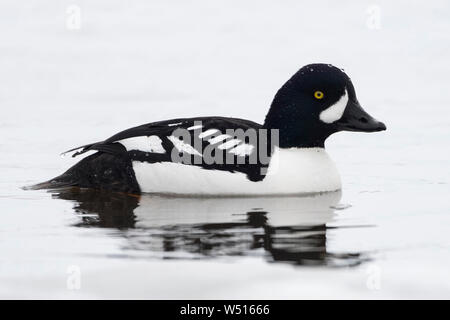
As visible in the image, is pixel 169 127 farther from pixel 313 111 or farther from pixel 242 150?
pixel 313 111

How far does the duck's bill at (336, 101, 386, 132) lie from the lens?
1041 centimetres

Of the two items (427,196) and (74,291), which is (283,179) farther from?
(74,291)

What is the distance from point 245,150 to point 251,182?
0.30 meters

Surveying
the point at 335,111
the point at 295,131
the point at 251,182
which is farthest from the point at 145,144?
the point at 335,111

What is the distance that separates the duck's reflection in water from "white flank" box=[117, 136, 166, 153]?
46cm

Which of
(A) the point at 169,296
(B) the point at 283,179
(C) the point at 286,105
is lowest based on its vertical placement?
(A) the point at 169,296

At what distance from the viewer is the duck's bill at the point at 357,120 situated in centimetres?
1041

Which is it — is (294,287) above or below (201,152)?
below

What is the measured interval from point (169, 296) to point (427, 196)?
423cm

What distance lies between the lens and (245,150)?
397 inches

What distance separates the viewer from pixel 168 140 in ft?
34.2

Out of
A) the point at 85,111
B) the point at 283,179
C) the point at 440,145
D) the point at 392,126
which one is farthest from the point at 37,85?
the point at 283,179

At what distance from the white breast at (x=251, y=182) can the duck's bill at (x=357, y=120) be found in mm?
378

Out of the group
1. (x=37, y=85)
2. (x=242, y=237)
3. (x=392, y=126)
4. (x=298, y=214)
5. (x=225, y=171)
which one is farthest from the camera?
(x=37, y=85)
